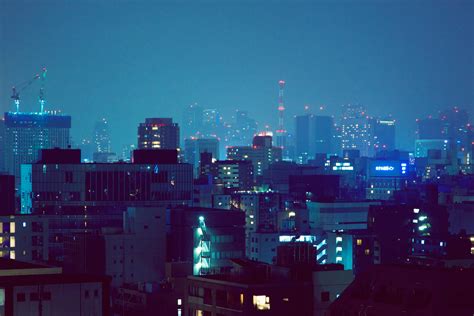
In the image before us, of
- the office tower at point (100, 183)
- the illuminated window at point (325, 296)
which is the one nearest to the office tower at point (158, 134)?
the office tower at point (100, 183)

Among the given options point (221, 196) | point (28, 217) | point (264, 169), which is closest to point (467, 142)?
point (264, 169)

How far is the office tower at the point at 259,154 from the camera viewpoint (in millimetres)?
132250

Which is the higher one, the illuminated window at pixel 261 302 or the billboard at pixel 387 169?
the billboard at pixel 387 169

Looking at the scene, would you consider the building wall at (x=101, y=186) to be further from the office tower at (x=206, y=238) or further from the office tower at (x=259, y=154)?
the office tower at (x=259, y=154)

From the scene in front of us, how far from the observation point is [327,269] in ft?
114

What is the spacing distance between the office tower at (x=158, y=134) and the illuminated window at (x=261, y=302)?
75863 millimetres

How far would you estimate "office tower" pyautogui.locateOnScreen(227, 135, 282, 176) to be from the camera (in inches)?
5207

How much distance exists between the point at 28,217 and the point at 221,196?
1041 inches

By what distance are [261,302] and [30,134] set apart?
8097 cm

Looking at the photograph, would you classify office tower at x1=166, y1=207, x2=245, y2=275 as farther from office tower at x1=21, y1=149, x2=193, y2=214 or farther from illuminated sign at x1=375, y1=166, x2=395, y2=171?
illuminated sign at x1=375, y1=166, x2=395, y2=171

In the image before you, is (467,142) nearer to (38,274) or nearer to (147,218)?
(147,218)

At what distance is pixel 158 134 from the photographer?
111 meters

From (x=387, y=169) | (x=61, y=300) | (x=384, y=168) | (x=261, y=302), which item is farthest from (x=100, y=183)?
(x=387, y=169)

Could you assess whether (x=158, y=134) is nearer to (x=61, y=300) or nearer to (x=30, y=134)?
(x=30, y=134)
